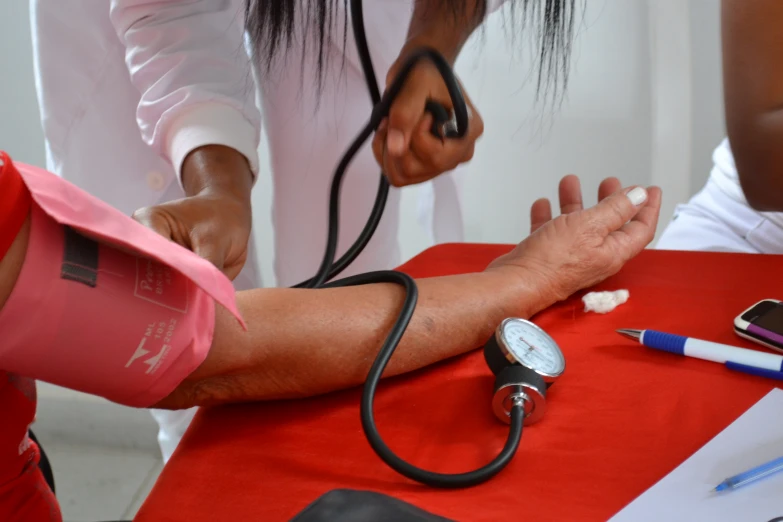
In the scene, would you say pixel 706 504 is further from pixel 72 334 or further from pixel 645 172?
pixel 645 172

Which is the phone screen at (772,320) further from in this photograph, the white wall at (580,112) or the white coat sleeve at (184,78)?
the white wall at (580,112)

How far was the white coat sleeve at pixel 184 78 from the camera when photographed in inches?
35.9

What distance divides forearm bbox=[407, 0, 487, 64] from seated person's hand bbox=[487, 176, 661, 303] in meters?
0.27

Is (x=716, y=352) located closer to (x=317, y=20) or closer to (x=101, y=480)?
(x=317, y=20)

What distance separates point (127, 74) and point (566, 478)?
0.91 meters

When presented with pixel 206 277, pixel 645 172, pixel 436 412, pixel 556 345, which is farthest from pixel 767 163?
pixel 645 172

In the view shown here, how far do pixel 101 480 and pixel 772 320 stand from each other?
1501 millimetres

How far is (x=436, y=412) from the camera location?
0.57m

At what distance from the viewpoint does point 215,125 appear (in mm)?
904

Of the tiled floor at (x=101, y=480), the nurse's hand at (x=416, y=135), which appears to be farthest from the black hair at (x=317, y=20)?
the tiled floor at (x=101, y=480)

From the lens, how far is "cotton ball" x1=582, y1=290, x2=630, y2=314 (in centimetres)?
70

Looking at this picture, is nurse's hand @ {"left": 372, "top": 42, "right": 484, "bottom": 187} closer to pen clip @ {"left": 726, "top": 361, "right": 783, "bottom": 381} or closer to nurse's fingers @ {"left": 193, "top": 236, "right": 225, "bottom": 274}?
nurse's fingers @ {"left": 193, "top": 236, "right": 225, "bottom": 274}

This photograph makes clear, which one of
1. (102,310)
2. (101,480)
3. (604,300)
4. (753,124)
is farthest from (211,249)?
(101,480)

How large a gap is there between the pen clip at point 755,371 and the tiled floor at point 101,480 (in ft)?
4.38
